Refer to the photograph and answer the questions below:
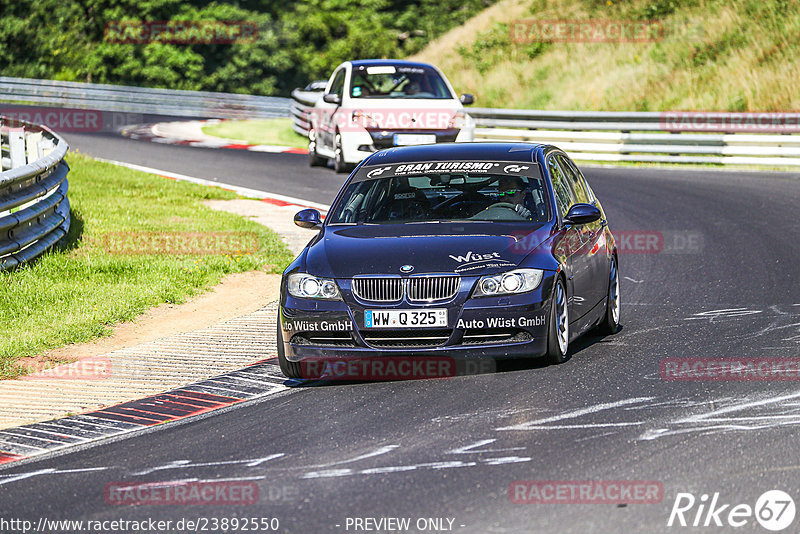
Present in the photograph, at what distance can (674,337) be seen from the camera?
9656 mm

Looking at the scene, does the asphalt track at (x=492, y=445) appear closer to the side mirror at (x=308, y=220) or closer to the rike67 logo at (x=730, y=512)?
the rike67 logo at (x=730, y=512)

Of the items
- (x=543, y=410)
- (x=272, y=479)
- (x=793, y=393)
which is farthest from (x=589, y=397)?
(x=272, y=479)

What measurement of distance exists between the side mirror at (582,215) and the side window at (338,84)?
13297 mm

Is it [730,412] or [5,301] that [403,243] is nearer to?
[730,412]

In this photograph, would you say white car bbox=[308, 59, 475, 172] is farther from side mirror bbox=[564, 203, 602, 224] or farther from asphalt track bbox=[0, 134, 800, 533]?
side mirror bbox=[564, 203, 602, 224]

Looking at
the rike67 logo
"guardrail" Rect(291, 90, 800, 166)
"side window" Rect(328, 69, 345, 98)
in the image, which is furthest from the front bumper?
"guardrail" Rect(291, 90, 800, 166)

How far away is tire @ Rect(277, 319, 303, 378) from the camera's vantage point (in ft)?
28.1

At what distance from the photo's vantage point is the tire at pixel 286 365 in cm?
858

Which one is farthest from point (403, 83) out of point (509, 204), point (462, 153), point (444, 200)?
point (509, 204)

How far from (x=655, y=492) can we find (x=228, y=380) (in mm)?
3849

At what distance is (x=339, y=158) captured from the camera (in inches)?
861

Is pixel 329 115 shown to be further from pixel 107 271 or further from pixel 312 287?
pixel 312 287

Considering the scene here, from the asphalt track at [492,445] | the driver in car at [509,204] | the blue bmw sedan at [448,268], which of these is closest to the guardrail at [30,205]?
the asphalt track at [492,445]

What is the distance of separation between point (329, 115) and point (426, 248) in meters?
14.2
